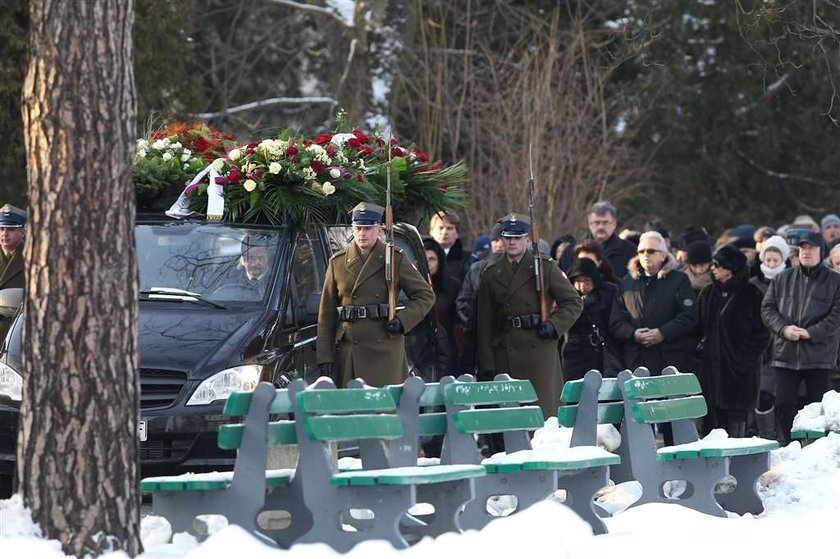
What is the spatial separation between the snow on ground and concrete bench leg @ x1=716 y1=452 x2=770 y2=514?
11cm

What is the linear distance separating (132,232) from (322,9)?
20.2 metres

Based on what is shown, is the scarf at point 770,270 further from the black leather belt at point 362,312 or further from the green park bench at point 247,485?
the green park bench at point 247,485

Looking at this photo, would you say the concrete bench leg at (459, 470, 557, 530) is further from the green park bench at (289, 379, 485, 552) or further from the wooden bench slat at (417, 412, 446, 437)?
the wooden bench slat at (417, 412, 446, 437)

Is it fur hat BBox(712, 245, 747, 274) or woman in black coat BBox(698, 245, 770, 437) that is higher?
fur hat BBox(712, 245, 747, 274)

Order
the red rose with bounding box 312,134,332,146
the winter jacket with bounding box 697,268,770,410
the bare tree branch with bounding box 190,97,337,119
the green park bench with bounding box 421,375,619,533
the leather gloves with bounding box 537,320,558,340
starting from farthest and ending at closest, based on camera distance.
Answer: the bare tree branch with bounding box 190,97,337,119
the winter jacket with bounding box 697,268,770,410
the leather gloves with bounding box 537,320,558,340
the red rose with bounding box 312,134,332,146
the green park bench with bounding box 421,375,619,533

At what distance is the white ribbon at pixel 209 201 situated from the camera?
11.6 meters

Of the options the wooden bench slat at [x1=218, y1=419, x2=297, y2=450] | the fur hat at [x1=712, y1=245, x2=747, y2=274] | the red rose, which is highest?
the red rose

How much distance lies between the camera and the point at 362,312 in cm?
1158

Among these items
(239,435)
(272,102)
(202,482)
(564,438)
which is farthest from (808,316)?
(272,102)

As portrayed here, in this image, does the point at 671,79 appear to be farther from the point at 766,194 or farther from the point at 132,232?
the point at 132,232

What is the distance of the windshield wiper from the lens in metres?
11.1

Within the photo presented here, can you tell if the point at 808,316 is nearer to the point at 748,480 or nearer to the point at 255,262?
the point at 748,480

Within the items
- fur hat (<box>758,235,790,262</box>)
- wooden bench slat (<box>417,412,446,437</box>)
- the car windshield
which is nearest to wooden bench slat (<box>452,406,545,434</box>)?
wooden bench slat (<box>417,412,446,437</box>)

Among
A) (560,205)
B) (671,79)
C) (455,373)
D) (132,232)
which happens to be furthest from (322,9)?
(132,232)
